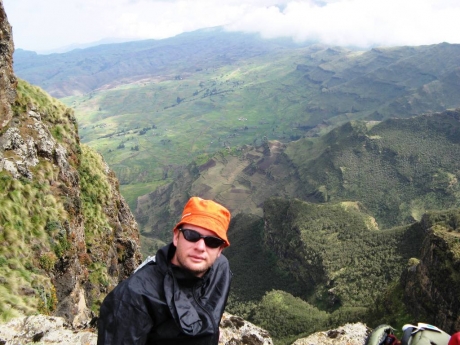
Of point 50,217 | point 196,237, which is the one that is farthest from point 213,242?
point 50,217

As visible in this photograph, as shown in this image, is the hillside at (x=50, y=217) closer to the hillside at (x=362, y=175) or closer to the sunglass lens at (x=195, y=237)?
the sunglass lens at (x=195, y=237)

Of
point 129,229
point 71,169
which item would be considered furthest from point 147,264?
point 129,229

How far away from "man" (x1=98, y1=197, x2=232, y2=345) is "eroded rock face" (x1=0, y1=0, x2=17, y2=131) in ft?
65.6

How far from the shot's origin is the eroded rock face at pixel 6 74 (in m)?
21.6

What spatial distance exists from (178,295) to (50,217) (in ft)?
52.2

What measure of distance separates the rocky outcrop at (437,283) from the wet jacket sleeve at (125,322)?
132 feet

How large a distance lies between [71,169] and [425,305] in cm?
4295

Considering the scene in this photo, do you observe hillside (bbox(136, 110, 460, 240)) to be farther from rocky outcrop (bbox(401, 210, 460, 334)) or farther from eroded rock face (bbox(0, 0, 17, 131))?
eroded rock face (bbox(0, 0, 17, 131))

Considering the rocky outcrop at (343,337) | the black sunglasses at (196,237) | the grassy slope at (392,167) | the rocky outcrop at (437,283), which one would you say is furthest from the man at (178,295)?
the grassy slope at (392,167)

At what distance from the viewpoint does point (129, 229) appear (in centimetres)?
3225

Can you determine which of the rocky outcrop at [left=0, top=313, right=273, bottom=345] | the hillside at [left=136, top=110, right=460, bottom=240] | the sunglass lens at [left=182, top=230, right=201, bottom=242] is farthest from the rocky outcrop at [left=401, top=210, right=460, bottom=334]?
the hillside at [left=136, top=110, right=460, bottom=240]

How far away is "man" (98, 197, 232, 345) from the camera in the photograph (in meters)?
5.80

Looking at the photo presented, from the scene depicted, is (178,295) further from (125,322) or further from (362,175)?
(362,175)

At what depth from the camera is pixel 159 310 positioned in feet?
19.4
